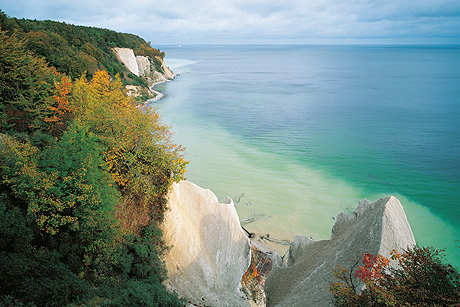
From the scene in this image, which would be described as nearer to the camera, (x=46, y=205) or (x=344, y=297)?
(x=344, y=297)

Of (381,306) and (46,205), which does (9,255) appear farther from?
(381,306)

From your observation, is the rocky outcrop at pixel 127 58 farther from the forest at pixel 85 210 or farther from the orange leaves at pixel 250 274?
the orange leaves at pixel 250 274

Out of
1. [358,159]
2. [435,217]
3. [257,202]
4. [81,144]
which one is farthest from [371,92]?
[81,144]

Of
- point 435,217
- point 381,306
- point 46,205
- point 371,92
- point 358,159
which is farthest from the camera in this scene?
point 371,92

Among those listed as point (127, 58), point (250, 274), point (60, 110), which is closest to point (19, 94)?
point (60, 110)

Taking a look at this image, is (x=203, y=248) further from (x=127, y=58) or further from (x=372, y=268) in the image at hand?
→ (x=127, y=58)

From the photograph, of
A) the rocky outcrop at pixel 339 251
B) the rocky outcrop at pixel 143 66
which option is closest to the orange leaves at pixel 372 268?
the rocky outcrop at pixel 339 251
